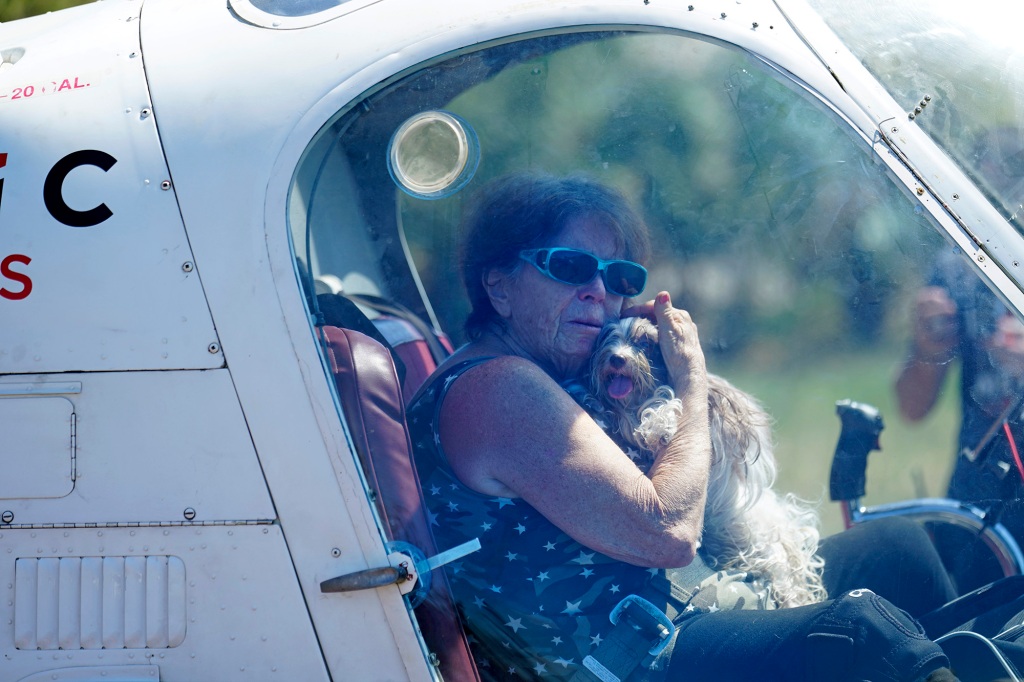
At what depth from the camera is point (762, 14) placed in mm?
1873

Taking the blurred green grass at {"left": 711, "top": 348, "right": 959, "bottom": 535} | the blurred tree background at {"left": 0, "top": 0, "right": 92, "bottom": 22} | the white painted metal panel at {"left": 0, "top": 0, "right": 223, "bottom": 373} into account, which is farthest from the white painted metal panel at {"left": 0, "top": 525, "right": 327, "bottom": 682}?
the blurred tree background at {"left": 0, "top": 0, "right": 92, "bottom": 22}

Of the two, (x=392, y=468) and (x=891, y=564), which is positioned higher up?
(x=392, y=468)

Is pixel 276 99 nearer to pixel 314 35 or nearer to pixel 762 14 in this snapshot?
pixel 314 35

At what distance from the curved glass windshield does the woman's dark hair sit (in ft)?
2.09

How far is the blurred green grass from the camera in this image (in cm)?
178

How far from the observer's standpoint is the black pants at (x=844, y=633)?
1710mm

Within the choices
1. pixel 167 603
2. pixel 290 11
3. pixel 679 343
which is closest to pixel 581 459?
pixel 679 343

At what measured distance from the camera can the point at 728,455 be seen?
1805mm

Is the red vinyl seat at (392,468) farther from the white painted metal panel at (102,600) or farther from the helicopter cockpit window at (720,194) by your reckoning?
the white painted metal panel at (102,600)

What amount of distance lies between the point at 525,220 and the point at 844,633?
3.39 ft

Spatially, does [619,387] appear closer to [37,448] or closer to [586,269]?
[586,269]

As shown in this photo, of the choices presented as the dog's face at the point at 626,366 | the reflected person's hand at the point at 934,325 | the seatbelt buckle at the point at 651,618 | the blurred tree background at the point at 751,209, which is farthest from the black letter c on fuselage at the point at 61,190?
the reflected person's hand at the point at 934,325

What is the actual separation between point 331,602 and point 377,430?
0.35 metres

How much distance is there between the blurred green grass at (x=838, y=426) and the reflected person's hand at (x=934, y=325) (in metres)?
0.05
